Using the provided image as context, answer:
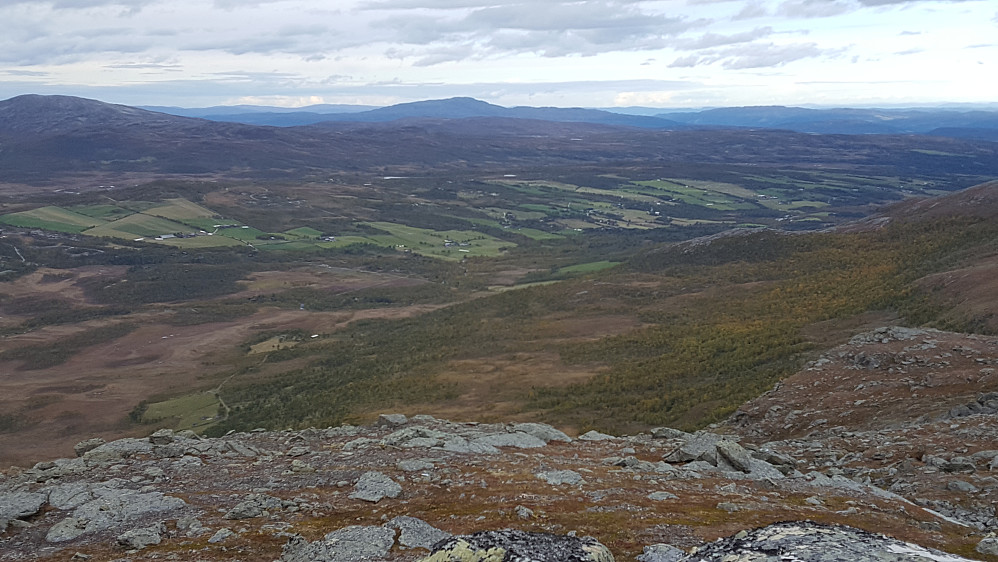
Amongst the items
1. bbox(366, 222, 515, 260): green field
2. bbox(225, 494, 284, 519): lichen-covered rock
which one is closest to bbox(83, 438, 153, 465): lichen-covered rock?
bbox(225, 494, 284, 519): lichen-covered rock

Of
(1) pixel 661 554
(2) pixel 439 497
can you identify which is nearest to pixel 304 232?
(2) pixel 439 497

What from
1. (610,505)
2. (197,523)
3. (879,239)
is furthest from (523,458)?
(879,239)

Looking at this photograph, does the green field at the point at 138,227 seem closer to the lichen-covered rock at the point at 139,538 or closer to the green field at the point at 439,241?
the green field at the point at 439,241

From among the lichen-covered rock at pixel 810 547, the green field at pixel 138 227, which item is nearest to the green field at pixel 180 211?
the green field at pixel 138 227

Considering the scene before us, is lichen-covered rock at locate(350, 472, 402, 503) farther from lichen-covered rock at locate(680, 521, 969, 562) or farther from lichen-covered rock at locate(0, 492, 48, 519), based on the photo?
lichen-covered rock at locate(680, 521, 969, 562)

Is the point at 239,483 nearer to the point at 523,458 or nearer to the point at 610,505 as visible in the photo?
the point at 523,458
